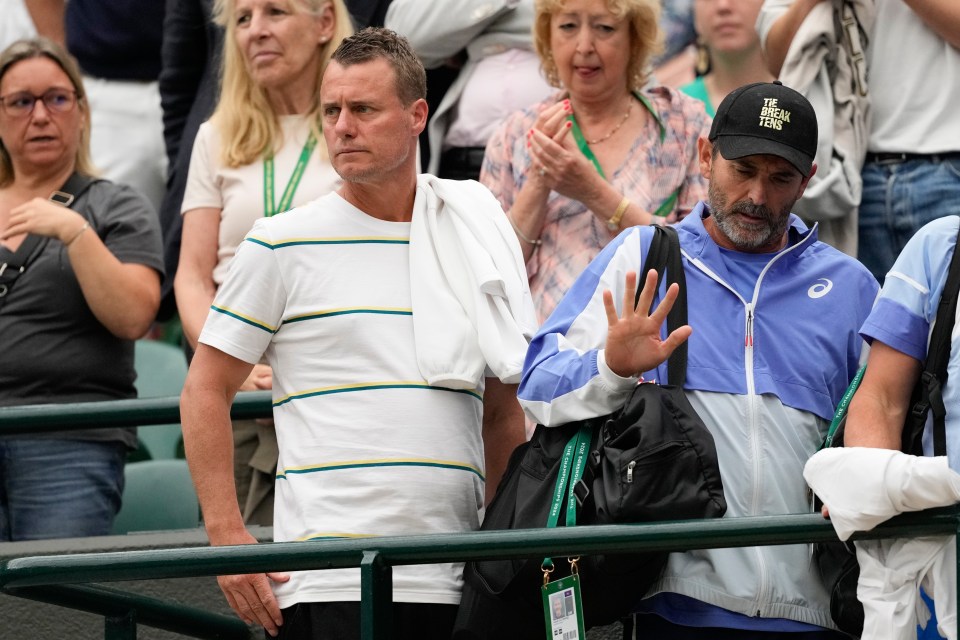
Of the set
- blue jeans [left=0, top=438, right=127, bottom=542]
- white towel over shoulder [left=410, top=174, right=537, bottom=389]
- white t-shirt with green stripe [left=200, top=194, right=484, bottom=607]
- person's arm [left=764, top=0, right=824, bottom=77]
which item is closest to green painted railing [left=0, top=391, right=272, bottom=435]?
blue jeans [left=0, top=438, right=127, bottom=542]

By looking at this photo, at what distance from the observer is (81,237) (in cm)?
528

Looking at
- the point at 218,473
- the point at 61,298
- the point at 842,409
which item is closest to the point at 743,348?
the point at 842,409

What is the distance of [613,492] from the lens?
140 inches

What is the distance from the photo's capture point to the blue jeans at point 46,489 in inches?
205

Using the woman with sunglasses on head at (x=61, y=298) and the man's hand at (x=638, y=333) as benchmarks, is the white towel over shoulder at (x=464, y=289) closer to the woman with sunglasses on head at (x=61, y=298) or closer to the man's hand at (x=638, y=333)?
the man's hand at (x=638, y=333)

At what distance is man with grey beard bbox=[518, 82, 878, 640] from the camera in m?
3.66

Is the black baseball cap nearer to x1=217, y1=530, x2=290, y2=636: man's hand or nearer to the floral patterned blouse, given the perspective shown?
the floral patterned blouse

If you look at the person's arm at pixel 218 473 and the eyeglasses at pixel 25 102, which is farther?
the eyeglasses at pixel 25 102

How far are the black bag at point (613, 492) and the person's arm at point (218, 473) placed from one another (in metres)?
0.48

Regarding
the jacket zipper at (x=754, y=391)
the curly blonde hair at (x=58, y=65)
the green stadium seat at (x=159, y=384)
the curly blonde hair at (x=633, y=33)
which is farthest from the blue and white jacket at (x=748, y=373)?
the green stadium seat at (x=159, y=384)

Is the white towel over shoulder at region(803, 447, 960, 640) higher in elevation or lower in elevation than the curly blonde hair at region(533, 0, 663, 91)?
lower

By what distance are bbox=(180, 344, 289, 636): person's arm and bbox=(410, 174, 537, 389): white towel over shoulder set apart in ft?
1.64

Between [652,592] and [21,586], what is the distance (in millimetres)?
1463

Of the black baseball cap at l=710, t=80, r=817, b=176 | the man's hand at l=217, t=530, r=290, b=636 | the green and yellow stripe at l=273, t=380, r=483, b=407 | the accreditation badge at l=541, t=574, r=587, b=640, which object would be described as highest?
the black baseball cap at l=710, t=80, r=817, b=176
